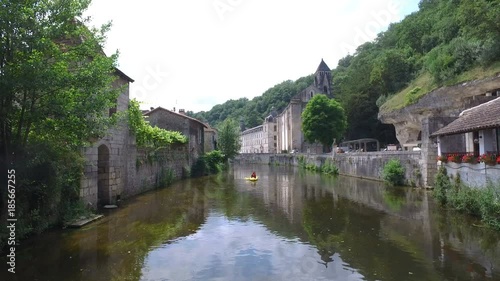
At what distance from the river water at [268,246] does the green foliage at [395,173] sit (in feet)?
30.4

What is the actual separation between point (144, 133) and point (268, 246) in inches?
644

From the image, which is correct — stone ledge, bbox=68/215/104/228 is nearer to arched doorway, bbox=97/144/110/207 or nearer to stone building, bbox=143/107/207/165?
arched doorway, bbox=97/144/110/207

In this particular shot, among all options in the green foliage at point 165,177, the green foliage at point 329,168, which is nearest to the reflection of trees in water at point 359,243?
the green foliage at point 165,177

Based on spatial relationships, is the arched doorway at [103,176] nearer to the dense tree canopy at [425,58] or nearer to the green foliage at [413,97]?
the dense tree canopy at [425,58]

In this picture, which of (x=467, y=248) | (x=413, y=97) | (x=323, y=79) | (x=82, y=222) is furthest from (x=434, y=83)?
(x=323, y=79)

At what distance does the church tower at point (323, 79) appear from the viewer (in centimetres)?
8481

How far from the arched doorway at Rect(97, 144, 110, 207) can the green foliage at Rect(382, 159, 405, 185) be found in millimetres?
19721

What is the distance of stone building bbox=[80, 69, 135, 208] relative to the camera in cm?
1458


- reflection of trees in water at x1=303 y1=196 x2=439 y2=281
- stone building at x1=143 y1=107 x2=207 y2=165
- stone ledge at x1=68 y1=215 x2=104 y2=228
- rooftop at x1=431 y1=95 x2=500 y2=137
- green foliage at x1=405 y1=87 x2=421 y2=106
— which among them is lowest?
reflection of trees in water at x1=303 y1=196 x2=439 y2=281

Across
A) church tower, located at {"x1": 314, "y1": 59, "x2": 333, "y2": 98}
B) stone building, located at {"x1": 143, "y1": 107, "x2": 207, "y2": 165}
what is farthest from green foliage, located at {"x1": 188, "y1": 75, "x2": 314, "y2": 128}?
stone building, located at {"x1": 143, "y1": 107, "x2": 207, "y2": 165}

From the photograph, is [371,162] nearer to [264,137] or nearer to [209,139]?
[209,139]

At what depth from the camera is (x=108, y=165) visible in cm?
1723

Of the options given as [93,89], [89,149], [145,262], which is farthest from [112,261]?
[89,149]

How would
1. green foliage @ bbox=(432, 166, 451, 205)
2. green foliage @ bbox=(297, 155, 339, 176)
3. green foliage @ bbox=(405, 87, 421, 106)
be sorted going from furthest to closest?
green foliage @ bbox=(297, 155, 339, 176), green foliage @ bbox=(405, 87, 421, 106), green foliage @ bbox=(432, 166, 451, 205)
